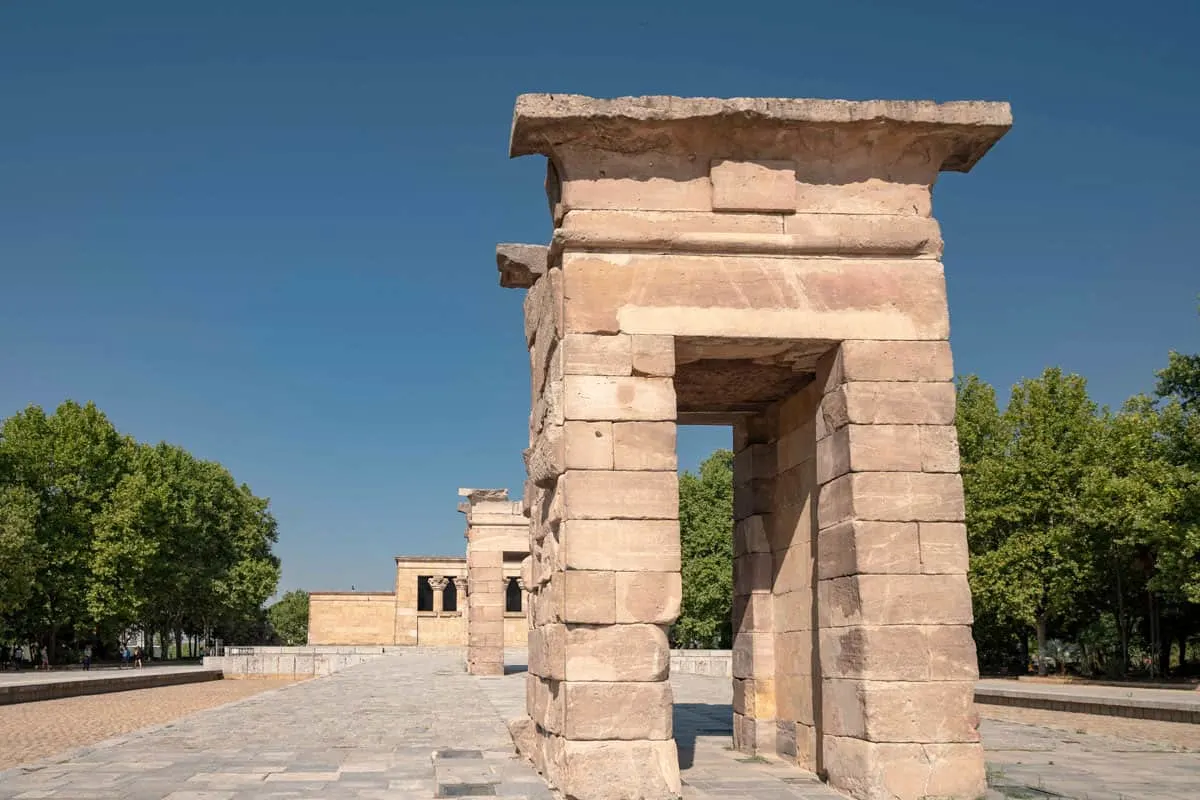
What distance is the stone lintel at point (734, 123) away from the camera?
8.14 m

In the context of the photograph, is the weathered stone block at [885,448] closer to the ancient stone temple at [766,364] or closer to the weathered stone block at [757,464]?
the ancient stone temple at [766,364]

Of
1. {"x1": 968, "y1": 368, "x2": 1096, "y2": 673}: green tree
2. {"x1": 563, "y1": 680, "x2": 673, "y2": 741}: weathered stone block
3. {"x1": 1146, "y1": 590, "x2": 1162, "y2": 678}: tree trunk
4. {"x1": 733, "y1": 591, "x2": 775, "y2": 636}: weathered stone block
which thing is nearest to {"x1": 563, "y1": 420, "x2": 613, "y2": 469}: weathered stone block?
{"x1": 563, "y1": 680, "x2": 673, "y2": 741}: weathered stone block

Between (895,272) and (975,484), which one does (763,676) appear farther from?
(975,484)

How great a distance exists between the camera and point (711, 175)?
8453 mm

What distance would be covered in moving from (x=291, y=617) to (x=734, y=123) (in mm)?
91641

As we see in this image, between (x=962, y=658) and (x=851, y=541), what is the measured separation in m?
1.18

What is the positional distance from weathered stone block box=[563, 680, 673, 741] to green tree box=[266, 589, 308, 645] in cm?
8454

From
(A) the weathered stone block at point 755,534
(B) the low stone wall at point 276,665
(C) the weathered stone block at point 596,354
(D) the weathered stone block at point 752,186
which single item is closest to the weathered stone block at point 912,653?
(A) the weathered stone block at point 755,534

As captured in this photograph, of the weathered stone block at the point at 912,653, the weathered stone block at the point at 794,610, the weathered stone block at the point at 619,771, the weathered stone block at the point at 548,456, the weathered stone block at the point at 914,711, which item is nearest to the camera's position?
the weathered stone block at the point at 619,771

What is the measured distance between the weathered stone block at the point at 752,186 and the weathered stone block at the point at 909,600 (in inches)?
119

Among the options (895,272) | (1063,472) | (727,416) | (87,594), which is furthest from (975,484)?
(87,594)

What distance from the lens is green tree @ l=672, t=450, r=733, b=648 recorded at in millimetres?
41875

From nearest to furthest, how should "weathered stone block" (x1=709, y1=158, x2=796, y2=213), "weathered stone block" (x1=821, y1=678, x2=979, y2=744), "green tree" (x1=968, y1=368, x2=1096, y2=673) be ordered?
"weathered stone block" (x1=821, y1=678, x2=979, y2=744) → "weathered stone block" (x1=709, y1=158, x2=796, y2=213) → "green tree" (x1=968, y1=368, x2=1096, y2=673)

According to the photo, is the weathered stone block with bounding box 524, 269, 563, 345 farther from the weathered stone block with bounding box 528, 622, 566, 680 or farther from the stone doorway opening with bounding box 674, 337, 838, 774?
the weathered stone block with bounding box 528, 622, 566, 680
